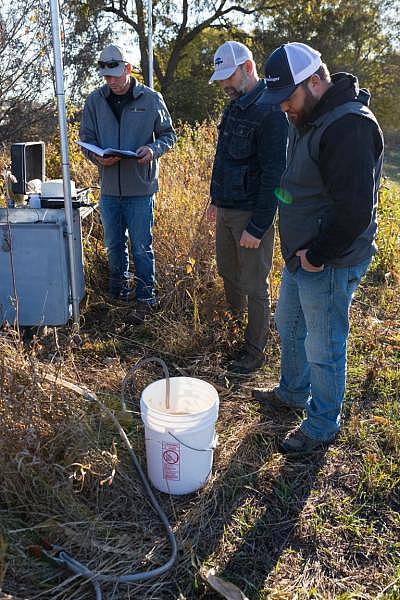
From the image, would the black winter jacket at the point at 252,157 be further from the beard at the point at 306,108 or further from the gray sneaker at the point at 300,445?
the gray sneaker at the point at 300,445

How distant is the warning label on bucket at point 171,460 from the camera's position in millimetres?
2211

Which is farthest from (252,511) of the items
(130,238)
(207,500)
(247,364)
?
(130,238)

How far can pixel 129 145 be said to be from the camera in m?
3.71

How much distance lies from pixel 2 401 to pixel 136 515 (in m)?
0.72

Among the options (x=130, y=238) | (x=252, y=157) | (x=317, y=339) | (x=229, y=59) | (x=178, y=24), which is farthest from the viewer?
(x=178, y=24)

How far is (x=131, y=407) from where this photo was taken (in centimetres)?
288

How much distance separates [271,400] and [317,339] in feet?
2.25

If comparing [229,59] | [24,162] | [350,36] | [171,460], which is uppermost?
[350,36]

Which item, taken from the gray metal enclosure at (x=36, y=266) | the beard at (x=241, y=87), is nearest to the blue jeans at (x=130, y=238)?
the gray metal enclosure at (x=36, y=266)

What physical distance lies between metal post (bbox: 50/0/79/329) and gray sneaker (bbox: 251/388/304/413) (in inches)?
49.3

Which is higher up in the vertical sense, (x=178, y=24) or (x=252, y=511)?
(x=178, y=24)

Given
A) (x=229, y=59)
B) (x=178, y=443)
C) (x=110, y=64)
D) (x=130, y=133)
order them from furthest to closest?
A: (x=130, y=133)
(x=110, y=64)
(x=229, y=59)
(x=178, y=443)

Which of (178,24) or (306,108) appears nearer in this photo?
(306,108)

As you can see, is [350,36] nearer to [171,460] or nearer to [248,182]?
[248,182]
